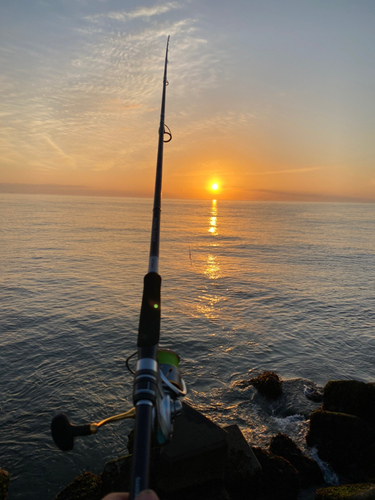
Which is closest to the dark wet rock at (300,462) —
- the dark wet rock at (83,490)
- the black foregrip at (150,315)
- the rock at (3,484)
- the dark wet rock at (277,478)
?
the dark wet rock at (277,478)

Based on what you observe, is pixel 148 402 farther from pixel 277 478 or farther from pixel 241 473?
pixel 277 478

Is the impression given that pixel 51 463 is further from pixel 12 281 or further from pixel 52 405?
pixel 12 281

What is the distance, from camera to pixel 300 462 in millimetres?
6504

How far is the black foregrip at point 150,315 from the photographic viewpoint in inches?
73.7

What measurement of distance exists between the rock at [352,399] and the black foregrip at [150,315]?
21.9ft

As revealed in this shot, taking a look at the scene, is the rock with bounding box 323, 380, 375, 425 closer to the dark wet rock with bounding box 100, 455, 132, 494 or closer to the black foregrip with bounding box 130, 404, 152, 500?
the dark wet rock with bounding box 100, 455, 132, 494

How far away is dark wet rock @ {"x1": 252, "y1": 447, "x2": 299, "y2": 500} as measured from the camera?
18.7 feet

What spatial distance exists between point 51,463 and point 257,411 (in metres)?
4.50

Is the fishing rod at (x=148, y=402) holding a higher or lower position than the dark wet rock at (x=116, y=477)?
higher

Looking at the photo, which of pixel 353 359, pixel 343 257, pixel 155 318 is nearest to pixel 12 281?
pixel 353 359

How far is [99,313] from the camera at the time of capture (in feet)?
49.5

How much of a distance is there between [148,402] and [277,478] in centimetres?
541

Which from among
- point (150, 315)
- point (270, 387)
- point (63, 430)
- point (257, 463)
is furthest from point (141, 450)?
point (270, 387)

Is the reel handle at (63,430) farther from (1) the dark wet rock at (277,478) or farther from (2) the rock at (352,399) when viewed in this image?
(2) the rock at (352,399)
